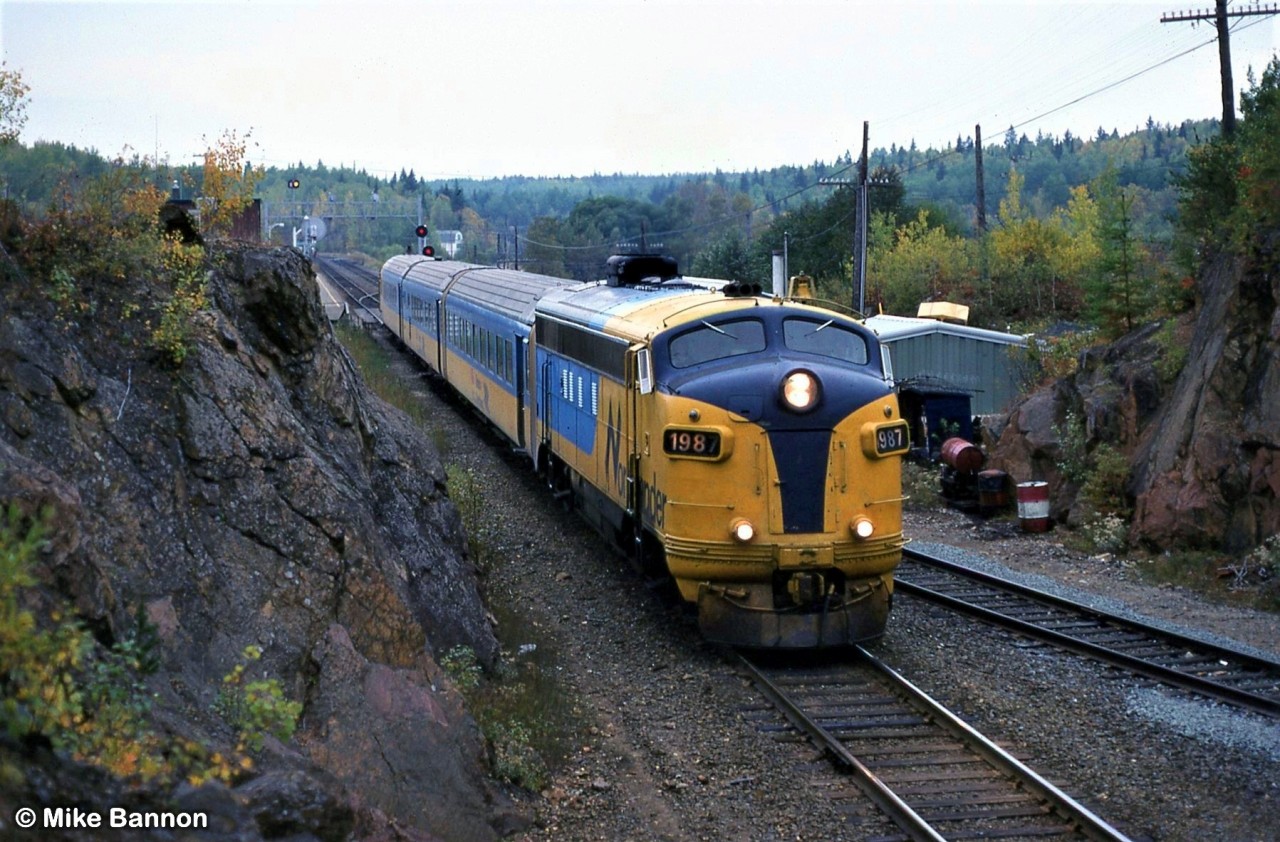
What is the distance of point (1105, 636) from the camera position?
13016mm

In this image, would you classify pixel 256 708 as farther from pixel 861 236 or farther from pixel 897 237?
pixel 897 237

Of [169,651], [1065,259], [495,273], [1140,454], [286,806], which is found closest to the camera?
[286,806]

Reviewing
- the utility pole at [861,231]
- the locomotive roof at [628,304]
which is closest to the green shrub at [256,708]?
the locomotive roof at [628,304]

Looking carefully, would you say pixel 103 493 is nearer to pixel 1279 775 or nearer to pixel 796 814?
pixel 796 814

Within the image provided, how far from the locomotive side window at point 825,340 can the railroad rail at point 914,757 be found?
2.77 m

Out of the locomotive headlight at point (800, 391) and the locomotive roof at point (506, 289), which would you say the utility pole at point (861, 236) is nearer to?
the locomotive roof at point (506, 289)

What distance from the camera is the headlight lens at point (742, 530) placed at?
11.2m

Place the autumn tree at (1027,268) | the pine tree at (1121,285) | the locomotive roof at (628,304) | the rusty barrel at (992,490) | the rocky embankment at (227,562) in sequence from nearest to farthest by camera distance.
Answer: the rocky embankment at (227,562), the locomotive roof at (628,304), the rusty barrel at (992,490), the pine tree at (1121,285), the autumn tree at (1027,268)

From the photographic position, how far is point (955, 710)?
10469mm

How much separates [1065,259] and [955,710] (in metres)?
42.8

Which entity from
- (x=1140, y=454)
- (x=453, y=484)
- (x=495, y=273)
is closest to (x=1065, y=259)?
(x=495, y=273)

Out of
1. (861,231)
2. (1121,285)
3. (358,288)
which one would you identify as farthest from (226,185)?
(358,288)

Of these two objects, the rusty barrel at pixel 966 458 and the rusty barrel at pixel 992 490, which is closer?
the rusty barrel at pixel 992 490

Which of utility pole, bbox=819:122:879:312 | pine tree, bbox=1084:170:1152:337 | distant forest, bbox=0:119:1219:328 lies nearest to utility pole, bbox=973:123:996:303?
distant forest, bbox=0:119:1219:328
